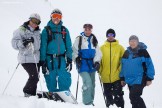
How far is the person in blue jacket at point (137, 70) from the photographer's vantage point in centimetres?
731

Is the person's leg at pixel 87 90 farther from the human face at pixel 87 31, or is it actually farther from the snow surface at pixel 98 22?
the snow surface at pixel 98 22

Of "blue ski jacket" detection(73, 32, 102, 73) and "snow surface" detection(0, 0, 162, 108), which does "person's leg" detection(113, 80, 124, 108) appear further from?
"snow surface" detection(0, 0, 162, 108)

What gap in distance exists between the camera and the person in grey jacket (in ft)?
22.7

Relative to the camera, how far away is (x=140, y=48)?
758cm

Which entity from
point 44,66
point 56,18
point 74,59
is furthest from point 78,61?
point 56,18

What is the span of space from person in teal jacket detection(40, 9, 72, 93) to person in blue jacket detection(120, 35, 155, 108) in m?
1.57

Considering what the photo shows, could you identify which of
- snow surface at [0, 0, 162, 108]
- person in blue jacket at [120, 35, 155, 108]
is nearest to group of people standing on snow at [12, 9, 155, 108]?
person in blue jacket at [120, 35, 155, 108]

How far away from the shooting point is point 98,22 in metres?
33.2

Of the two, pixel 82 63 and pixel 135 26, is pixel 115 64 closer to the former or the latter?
pixel 82 63

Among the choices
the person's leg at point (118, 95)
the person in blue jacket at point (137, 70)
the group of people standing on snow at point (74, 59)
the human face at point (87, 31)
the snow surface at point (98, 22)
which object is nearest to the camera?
the group of people standing on snow at point (74, 59)

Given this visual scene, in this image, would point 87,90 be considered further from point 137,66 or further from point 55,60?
point 137,66

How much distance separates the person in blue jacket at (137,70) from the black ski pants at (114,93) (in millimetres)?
457

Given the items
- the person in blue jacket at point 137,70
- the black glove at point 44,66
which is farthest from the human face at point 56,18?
the person in blue jacket at point 137,70

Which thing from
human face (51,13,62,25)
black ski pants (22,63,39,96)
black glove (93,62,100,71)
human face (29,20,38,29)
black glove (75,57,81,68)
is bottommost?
black ski pants (22,63,39,96)
